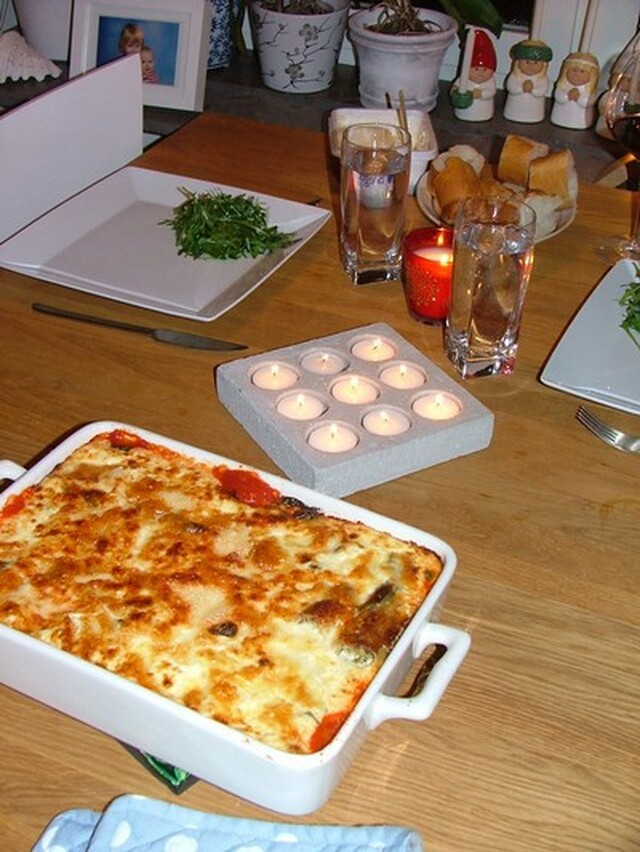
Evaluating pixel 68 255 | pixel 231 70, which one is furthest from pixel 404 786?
pixel 231 70

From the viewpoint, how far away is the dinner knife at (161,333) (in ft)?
4.13

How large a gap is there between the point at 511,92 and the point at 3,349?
6.03ft

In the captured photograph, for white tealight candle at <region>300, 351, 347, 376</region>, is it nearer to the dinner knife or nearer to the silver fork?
the dinner knife

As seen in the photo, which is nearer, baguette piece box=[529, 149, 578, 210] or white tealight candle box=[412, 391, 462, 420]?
white tealight candle box=[412, 391, 462, 420]

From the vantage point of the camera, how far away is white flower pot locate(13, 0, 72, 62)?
278cm

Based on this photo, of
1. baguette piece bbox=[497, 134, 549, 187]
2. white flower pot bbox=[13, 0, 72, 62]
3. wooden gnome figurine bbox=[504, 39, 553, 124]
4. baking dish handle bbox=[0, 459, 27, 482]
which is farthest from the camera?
white flower pot bbox=[13, 0, 72, 62]

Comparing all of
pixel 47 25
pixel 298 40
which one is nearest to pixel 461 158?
pixel 298 40

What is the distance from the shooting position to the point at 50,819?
2.46 ft

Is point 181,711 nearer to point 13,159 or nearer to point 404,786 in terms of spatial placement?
point 404,786

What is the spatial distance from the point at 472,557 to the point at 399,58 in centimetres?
182

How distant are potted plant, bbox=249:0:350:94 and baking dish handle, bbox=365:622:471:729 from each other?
Answer: 2136 mm

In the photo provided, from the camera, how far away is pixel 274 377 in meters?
1.13

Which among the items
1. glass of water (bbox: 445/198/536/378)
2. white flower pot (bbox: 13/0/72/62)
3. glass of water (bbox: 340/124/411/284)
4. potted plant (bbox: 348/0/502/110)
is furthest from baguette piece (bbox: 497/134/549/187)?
white flower pot (bbox: 13/0/72/62)

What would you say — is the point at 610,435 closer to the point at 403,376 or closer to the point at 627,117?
the point at 403,376
